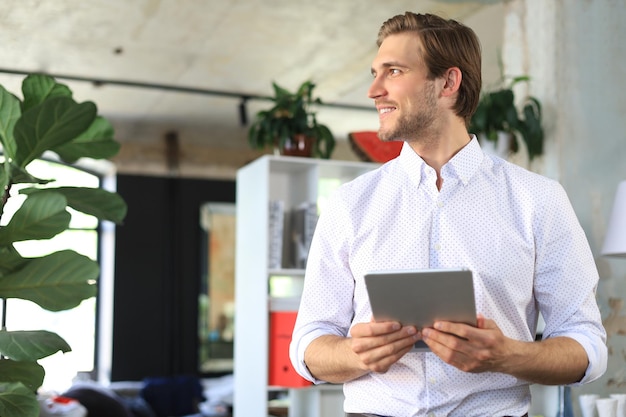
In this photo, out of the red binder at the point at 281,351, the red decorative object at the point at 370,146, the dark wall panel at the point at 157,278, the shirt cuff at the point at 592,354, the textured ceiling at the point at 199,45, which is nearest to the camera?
the shirt cuff at the point at 592,354

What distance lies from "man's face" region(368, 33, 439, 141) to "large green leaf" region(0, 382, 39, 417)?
83cm

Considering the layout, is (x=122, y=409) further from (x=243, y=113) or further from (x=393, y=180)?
(x=393, y=180)

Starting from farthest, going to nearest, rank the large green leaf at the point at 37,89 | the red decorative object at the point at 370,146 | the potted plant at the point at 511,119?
1. the red decorative object at the point at 370,146
2. the potted plant at the point at 511,119
3. the large green leaf at the point at 37,89

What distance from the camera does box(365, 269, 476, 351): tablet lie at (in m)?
1.38

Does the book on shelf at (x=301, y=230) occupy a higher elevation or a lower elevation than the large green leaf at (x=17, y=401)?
higher

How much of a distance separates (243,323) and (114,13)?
8.93 ft

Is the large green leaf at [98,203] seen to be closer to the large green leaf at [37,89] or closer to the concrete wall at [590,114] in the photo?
the large green leaf at [37,89]

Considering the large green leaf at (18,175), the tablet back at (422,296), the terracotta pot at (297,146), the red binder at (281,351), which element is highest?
the terracotta pot at (297,146)

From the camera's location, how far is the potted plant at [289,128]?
502cm

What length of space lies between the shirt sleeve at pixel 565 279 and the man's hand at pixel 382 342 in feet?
1.01

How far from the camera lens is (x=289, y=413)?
524 centimetres

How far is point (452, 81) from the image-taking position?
177 centimetres

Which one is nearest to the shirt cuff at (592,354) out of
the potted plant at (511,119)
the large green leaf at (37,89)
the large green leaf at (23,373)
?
the large green leaf at (23,373)

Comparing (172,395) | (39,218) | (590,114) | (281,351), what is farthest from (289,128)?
(172,395)
